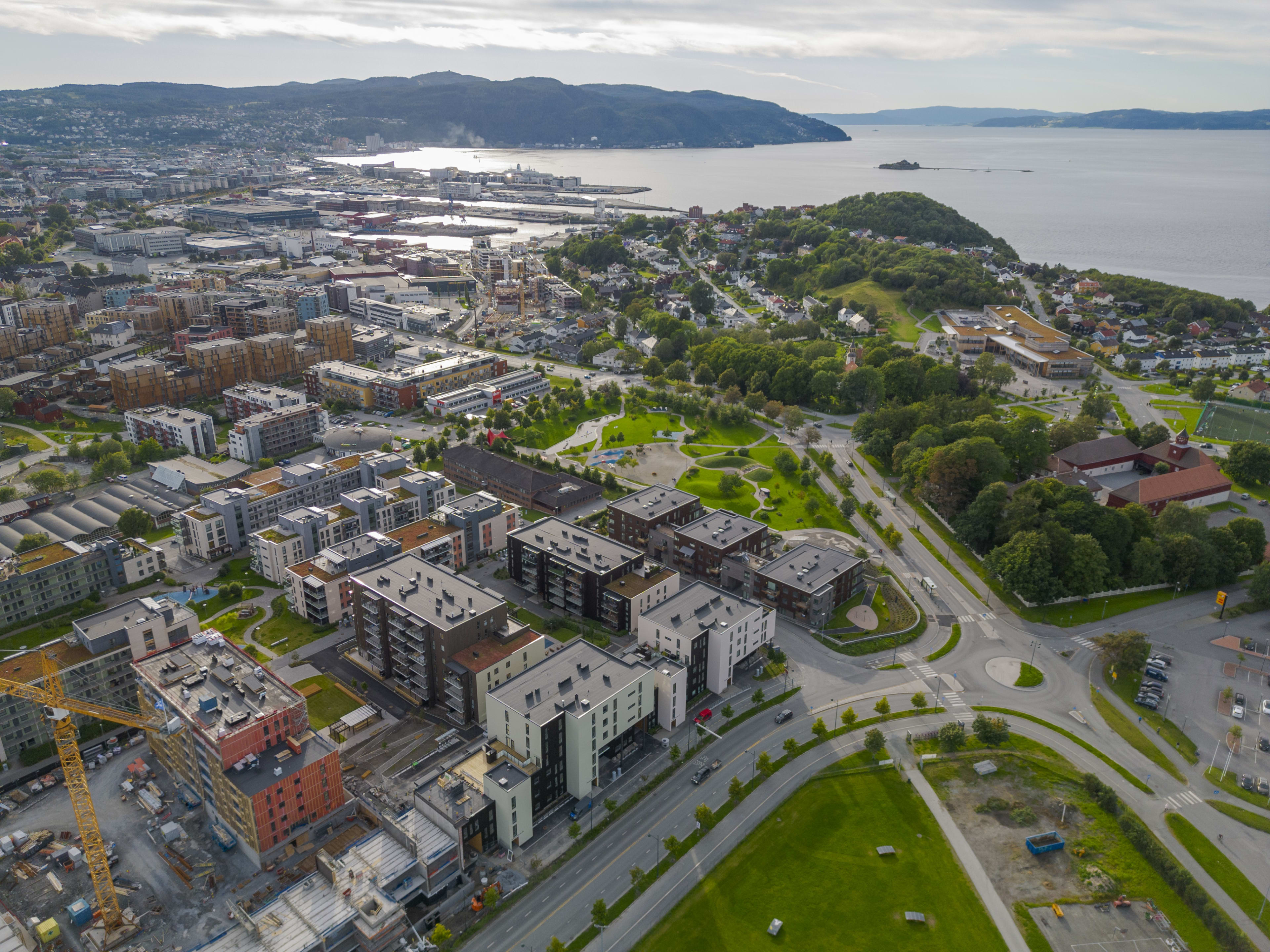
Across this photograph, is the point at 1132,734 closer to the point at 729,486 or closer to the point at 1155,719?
the point at 1155,719

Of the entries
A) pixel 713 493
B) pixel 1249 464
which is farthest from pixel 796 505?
pixel 1249 464

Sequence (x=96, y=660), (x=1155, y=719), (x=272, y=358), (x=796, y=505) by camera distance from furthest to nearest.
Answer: (x=272, y=358) → (x=796, y=505) → (x=1155, y=719) → (x=96, y=660)

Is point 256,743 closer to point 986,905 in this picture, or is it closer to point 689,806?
point 689,806

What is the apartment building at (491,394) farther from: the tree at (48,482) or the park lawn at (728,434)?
the tree at (48,482)

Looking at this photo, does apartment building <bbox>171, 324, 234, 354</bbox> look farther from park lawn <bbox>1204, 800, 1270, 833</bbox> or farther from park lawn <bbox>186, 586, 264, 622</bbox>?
park lawn <bbox>1204, 800, 1270, 833</bbox>

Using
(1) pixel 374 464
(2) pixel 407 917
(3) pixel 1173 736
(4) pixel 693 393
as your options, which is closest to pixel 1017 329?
(4) pixel 693 393
